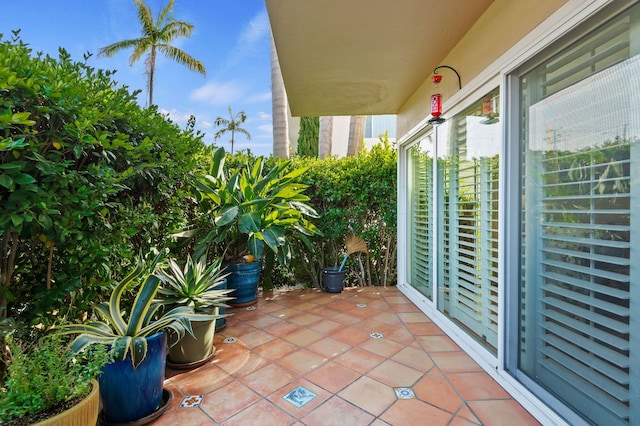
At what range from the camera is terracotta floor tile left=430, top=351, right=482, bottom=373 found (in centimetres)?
245

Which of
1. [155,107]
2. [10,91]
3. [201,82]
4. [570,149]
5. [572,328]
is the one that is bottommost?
[572,328]

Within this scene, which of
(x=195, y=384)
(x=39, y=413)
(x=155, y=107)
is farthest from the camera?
(x=155, y=107)

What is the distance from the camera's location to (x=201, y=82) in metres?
17.5

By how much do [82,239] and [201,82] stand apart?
18173 mm

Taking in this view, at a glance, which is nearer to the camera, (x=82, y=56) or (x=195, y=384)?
(x=82, y=56)

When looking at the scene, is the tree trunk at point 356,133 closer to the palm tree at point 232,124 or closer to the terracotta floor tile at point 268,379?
the terracotta floor tile at point 268,379

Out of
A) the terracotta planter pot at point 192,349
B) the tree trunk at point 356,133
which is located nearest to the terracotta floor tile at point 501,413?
the terracotta planter pot at point 192,349

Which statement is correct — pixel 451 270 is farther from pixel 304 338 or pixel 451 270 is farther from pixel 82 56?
pixel 82 56

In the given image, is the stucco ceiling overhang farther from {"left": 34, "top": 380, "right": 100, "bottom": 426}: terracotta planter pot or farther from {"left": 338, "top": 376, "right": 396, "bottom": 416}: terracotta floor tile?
{"left": 338, "top": 376, "right": 396, "bottom": 416}: terracotta floor tile

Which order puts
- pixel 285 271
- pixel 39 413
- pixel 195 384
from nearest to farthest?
pixel 39 413 → pixel 195 384 → pixel 285 271

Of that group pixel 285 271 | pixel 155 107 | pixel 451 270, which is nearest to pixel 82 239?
pixel 155 107

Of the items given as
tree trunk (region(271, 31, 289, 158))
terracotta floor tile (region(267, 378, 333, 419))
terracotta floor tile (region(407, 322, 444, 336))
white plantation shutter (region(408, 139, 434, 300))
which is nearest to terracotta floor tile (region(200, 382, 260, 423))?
terracotta floor tile (region(267, 378, 333, 419))

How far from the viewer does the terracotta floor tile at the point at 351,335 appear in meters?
2.99

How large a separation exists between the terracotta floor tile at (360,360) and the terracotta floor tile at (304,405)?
389 mm
